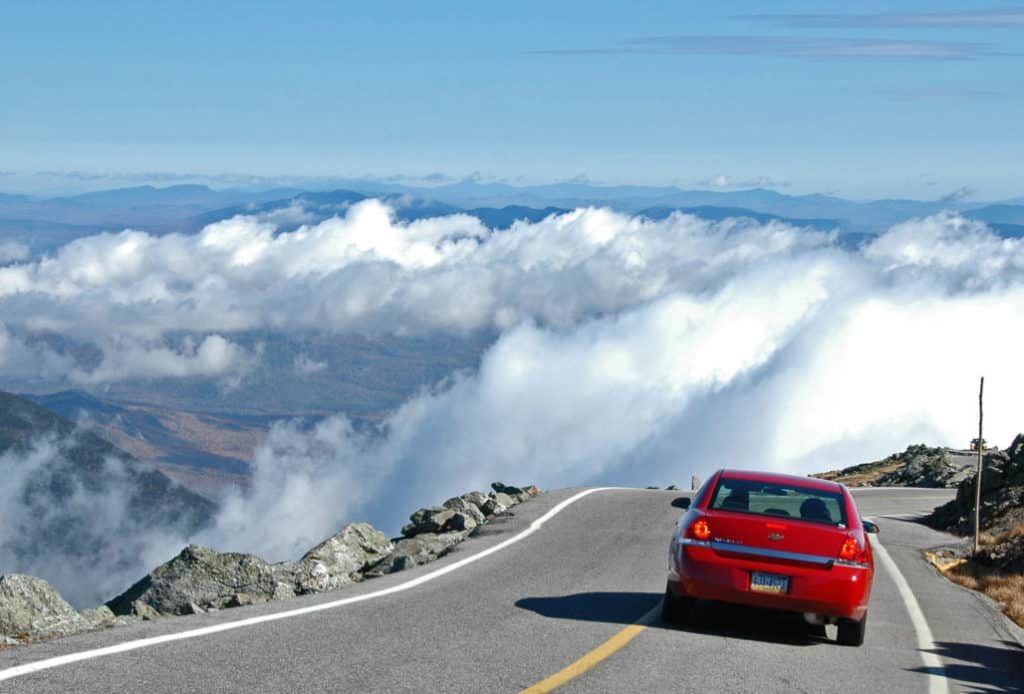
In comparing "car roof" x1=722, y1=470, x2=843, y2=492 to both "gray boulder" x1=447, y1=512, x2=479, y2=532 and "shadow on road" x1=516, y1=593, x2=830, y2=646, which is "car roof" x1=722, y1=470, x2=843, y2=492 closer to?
"shadow on road" x1=516, y1=593, x2=830, y2=646

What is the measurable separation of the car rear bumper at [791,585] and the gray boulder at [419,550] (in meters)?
5.22

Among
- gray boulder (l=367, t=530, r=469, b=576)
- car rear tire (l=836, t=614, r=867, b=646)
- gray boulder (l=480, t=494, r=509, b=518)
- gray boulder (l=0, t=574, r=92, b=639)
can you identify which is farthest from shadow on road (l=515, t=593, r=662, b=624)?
gray boulder (l=480, t=494, r=509, b=518)

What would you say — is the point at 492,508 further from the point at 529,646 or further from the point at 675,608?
the point at 529,646

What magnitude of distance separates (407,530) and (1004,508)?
1266cm

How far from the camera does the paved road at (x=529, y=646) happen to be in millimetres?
7449

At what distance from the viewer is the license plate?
9906 mm

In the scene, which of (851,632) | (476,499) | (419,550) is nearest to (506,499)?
(476,499)

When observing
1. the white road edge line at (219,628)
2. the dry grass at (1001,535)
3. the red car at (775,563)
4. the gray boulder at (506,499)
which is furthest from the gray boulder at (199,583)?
the dry grass at (1001,535)

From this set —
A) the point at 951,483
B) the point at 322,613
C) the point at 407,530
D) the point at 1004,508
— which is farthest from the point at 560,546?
the point at 951,483

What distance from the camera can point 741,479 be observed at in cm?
1097

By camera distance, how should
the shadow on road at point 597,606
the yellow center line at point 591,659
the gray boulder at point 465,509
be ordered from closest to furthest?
the yellow center line at point 591,659, the shadow on road at point 597,606, the gray boulder at point 465,509

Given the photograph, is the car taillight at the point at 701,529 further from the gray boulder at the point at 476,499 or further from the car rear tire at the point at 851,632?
the gray boulder at the point at 476,499

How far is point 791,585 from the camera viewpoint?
9906 millimetres

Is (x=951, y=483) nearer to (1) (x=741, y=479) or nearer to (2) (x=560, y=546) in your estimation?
(2) (x=560, y=546)
